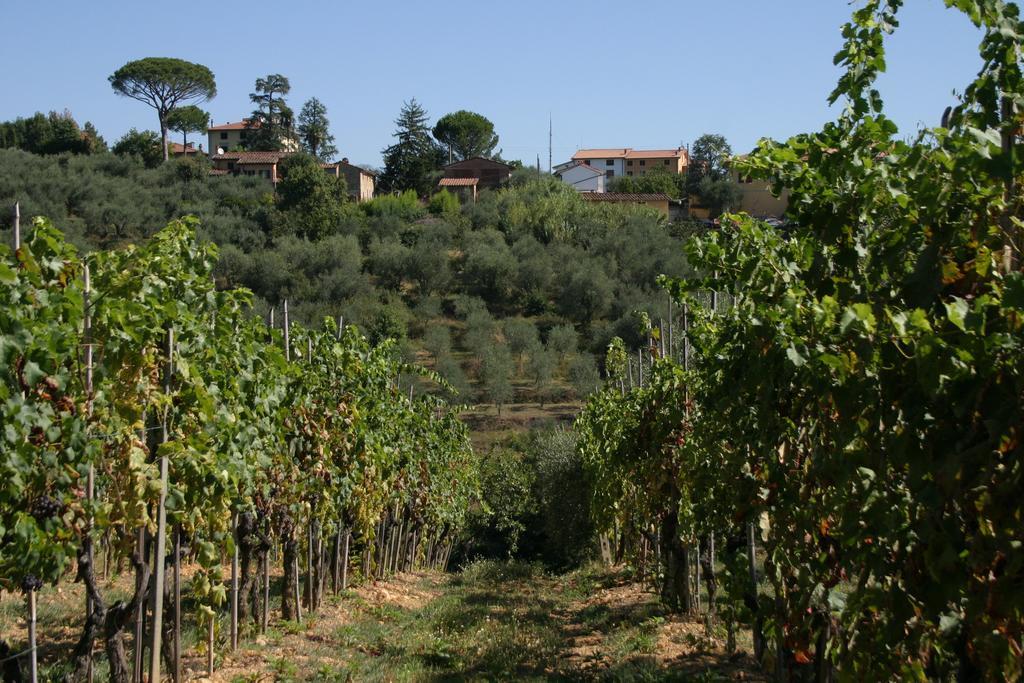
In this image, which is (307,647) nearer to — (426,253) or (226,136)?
(426,253)

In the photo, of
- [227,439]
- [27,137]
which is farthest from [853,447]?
[27,137]

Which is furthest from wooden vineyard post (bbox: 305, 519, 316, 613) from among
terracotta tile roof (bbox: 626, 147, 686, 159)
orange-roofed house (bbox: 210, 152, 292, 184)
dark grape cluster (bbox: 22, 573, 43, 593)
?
terracotta tile roof (bbox: 626, 147, 686, 159)

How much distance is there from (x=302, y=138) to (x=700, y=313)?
93.6 m

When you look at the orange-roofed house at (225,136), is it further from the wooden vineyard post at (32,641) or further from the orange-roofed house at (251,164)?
the wooden vineyard post at (32,641)

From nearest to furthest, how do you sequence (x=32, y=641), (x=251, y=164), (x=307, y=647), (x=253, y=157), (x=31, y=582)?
(x=31, y=582) → (x=32, y=641) → (x=307, y=647) → (x=251, y=164) → (x=253, y=157)

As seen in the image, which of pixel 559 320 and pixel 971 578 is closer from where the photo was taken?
pixel 971 578

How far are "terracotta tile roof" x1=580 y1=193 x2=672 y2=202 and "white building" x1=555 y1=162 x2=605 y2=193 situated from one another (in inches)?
530

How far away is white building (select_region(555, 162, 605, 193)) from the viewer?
91.4 m

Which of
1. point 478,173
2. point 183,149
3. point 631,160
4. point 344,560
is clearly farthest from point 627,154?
point 344,560

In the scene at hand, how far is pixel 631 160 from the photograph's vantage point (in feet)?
335

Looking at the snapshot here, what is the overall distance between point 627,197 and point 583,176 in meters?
16.9

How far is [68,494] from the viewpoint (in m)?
5.53

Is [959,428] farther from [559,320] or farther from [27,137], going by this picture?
[27,137]

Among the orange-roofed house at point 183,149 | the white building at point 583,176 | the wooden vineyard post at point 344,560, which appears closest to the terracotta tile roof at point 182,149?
the orange-roofed house at point 183,149
